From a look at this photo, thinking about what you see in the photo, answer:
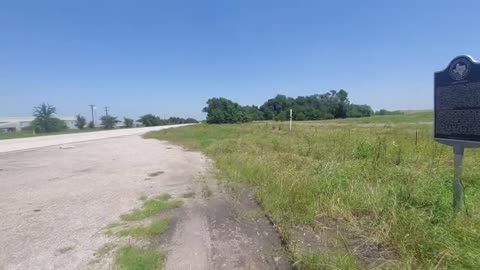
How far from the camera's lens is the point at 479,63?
3.29 meters

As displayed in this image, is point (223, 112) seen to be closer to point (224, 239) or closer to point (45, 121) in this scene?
point (45, 121)

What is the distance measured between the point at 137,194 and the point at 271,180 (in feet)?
9.98

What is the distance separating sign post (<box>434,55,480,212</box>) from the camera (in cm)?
333

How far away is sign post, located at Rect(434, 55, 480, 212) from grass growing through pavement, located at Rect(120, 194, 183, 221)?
449 cm

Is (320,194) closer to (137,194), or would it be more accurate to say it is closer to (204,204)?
(204,204)

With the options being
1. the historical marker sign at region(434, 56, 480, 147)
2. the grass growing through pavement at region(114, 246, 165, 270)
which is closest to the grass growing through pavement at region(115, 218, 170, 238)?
the grass growing through pavement at region(114, 246, 165, 270)

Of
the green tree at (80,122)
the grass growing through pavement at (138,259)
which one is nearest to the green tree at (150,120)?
the green tree at (80,122)

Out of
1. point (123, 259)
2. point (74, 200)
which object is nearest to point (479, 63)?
point (123, 259)

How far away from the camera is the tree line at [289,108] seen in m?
85.0

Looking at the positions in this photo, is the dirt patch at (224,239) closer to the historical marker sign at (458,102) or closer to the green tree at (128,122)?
the historical marker sign at (458,102)

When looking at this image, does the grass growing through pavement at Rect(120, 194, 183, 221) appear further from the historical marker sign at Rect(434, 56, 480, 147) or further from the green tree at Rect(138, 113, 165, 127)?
the green tree at Rect(138, 113, 165, 127)

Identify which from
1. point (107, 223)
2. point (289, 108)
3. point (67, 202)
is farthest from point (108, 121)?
point (107, 223)

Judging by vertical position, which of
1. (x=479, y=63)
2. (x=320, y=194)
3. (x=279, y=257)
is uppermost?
(x=479, y=63)

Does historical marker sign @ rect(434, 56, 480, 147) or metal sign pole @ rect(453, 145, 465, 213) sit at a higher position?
historical marker sign @ rect(434, 56, 480, 147)
